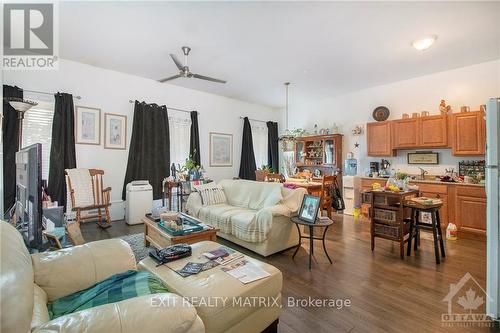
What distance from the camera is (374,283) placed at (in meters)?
2.38

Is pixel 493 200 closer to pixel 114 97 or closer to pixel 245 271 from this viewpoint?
pixel 245 271

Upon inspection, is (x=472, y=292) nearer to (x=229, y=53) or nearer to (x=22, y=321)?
(x=22, y=321)

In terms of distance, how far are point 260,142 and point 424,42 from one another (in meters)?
4.55

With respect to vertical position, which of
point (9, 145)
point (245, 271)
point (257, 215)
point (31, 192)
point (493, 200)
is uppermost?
point (9, 145)

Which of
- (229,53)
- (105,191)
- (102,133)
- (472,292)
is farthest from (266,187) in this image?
(102,133)

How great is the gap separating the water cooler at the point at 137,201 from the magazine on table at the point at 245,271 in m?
3.29

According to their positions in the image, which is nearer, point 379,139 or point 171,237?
point 171,237

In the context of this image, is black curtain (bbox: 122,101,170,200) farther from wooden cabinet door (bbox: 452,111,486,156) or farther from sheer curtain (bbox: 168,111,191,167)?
wooden cabinet door (bbox: 452,111,486,156)

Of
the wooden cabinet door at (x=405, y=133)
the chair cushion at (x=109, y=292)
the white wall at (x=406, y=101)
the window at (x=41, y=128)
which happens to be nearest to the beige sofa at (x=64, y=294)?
the chair cushion at (x=109, y=292)

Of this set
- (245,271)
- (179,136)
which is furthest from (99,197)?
(245,271)

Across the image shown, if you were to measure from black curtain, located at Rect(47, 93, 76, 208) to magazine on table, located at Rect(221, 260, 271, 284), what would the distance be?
3.81 meters

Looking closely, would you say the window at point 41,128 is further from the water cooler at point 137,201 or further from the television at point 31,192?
the television at point 31,192

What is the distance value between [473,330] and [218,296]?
189cm

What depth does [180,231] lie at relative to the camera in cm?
255
